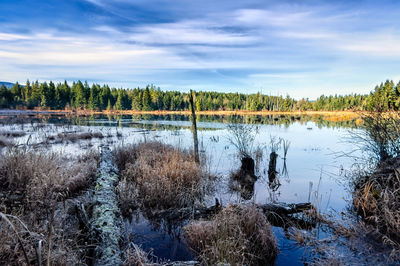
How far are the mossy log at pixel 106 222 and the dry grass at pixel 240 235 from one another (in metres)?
1.43

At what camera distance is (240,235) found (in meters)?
4.02

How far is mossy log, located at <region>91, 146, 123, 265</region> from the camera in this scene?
135 inches

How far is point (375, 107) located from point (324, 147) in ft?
40.0

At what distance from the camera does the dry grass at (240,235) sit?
13.5ft

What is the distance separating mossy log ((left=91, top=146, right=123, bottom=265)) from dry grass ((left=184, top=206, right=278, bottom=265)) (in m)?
1.43

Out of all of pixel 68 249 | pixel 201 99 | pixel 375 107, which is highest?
pixel 201 99

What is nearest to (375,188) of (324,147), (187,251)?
(187,251)

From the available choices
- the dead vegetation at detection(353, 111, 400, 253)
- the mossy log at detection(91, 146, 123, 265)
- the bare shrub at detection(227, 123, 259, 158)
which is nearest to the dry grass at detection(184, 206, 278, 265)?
the mossy log at detection(91, 146, 123, 265)

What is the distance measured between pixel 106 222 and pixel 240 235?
248cm

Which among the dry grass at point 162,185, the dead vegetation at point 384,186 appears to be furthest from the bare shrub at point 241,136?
the dead vegetation at point 384,186

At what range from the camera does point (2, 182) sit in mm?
6289

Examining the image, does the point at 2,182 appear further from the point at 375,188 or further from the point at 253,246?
the point at 375,188

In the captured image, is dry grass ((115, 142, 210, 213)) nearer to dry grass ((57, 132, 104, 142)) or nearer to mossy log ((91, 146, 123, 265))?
mossy log ((91, 146, 123, 265))

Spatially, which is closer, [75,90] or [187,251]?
[187,251]
